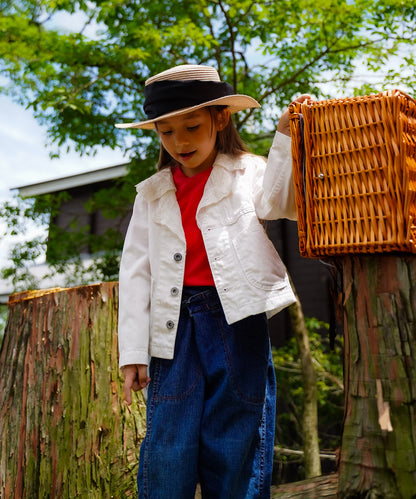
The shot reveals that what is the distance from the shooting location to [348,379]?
4.45ft

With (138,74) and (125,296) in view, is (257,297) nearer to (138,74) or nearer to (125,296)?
(125,296)

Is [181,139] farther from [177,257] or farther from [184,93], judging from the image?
[177,257]

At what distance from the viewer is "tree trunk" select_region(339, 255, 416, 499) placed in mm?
1245

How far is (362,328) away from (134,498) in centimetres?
163

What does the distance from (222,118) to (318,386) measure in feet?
13.5

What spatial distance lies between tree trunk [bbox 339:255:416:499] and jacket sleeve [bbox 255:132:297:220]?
32 cm

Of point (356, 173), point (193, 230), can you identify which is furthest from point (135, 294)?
point (356, 173)

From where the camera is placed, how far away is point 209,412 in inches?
68.1

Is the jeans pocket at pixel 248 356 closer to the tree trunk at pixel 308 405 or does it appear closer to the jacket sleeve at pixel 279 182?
the jacket sleeve at pixel 279 182

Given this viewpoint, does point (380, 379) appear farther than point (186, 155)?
No

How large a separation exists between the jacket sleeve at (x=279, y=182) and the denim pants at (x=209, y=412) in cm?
39

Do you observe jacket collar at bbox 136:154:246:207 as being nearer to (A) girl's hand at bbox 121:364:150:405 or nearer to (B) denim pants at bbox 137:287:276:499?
(B) denim pants at bbox 137:287:276:499

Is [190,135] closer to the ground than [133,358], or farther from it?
farther from it

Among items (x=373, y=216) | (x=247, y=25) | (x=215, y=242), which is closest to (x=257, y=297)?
(x=215, y=242)
